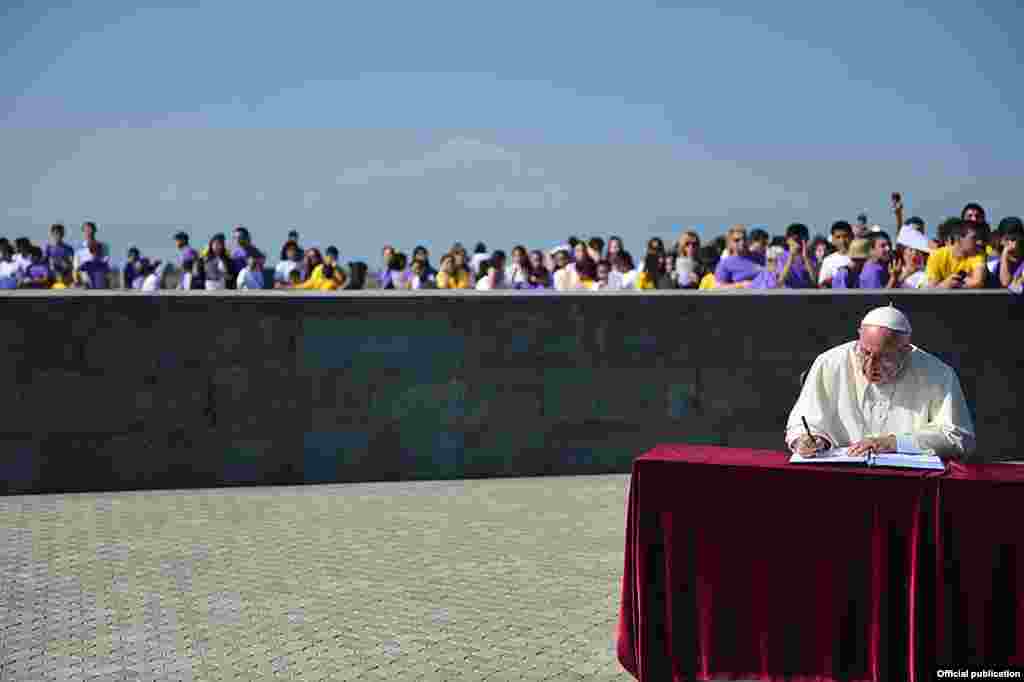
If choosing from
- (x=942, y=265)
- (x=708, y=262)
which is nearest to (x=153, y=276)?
(x=708, y=262)

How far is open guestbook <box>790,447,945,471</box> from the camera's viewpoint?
6.76 meters

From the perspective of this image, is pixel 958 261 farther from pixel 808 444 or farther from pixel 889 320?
pixel 808 444

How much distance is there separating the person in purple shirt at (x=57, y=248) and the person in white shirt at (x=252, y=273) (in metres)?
3.09

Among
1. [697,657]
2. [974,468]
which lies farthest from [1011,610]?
[697,657]

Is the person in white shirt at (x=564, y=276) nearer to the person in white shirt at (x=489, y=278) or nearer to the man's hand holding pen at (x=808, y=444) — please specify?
the person in white shirt at (x=489, y=278)

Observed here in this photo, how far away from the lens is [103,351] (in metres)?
13.2

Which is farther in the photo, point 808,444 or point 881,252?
point 881,252

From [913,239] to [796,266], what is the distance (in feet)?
3.87

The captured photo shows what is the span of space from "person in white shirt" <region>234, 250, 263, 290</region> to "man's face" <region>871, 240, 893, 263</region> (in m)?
8.76

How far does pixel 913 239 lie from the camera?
15609 mm

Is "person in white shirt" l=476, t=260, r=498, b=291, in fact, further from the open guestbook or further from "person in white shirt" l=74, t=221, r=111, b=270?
the open guestbook

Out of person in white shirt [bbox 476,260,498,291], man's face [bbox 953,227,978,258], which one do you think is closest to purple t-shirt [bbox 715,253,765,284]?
man's face [bbox 953,227,978,258]

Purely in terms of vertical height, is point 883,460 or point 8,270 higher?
point 8,270

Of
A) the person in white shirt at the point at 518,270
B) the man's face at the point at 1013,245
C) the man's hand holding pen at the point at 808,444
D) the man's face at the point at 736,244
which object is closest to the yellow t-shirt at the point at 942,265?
the man's face at the point at 1013,245
